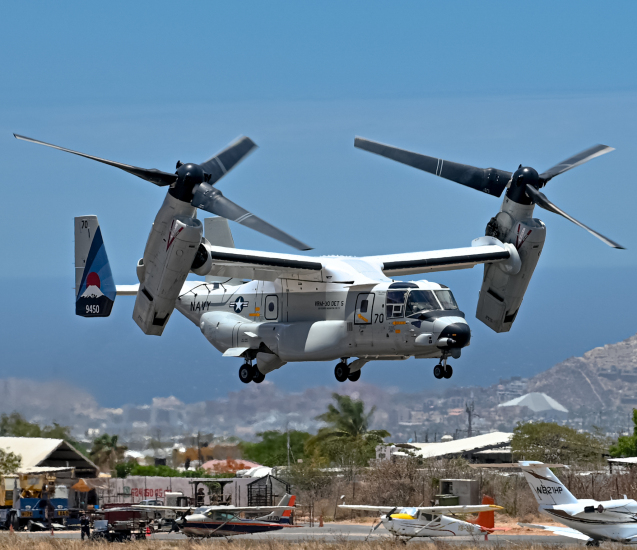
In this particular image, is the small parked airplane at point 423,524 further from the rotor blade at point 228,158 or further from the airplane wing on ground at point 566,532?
the rotor blade at point 228,158

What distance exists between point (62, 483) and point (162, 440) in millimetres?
24109

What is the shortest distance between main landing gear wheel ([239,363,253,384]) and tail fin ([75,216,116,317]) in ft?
16.3

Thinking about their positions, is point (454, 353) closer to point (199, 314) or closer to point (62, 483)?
point (199, 314)

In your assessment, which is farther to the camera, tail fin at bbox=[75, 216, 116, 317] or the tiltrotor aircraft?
tail fin at bbox=[75, 216, 116, 317]

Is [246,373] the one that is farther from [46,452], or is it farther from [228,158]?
[46,452]

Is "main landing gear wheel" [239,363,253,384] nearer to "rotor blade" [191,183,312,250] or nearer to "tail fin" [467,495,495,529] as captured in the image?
"rotor blade" [191,183,312,250]

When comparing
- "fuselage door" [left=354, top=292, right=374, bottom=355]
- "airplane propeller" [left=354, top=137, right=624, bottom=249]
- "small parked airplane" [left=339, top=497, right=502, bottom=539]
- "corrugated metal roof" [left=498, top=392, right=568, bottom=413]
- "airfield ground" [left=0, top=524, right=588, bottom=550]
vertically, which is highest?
"corrugated metal roof" [left=498, top=392, right=568, bottom=413]

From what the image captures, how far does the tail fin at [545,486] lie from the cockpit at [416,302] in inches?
322

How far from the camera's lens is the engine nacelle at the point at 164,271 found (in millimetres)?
27031

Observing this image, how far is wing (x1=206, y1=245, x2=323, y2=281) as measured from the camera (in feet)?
104

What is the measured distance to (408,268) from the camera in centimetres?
3562

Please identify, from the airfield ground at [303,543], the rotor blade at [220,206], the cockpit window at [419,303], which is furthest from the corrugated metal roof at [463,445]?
the rotor blade at [220,206]

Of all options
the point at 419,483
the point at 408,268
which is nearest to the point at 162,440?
the point at 419,483

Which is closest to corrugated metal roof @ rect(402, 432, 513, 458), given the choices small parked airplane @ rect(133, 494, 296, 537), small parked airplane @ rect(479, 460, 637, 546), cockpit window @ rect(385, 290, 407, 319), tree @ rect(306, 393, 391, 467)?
tree @ rect(306, 393, 391, 467)
